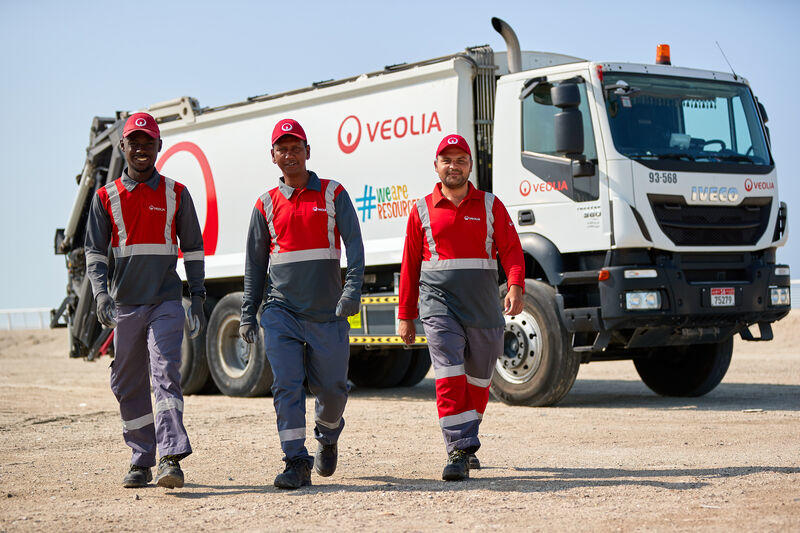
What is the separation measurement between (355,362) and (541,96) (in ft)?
17.7

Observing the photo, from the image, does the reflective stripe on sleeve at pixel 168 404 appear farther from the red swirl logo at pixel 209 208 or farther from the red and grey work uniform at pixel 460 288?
the red swirl logo at pixel 209 208

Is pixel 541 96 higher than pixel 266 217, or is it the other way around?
pixel 541 96

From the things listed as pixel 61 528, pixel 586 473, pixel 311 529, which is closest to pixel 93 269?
pixel 61 528

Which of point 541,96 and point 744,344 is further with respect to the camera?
A: point 744,344

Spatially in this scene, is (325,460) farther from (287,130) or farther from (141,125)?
(141,125)

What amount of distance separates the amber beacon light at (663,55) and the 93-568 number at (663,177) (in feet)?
4.78

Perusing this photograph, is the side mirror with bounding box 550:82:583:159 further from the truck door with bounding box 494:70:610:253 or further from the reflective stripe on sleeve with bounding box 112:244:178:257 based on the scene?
the reflective stripe on sleeve with bounding box 112:244:178:257

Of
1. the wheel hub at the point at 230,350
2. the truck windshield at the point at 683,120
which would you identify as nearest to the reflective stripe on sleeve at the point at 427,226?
the truck windshield at the point at 683,120

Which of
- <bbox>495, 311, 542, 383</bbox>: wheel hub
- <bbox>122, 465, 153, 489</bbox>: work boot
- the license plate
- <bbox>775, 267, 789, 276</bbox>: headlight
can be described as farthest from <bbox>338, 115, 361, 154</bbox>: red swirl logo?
<bbox>122, 465, 153, 489</bbox>: work boot

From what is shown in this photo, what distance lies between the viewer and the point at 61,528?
5.48 meters

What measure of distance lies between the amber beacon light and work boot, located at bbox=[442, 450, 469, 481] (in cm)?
590

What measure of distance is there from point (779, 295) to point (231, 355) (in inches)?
251

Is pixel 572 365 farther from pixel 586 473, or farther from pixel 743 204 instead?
pixel 586 473

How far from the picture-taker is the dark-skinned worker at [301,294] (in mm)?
6477
